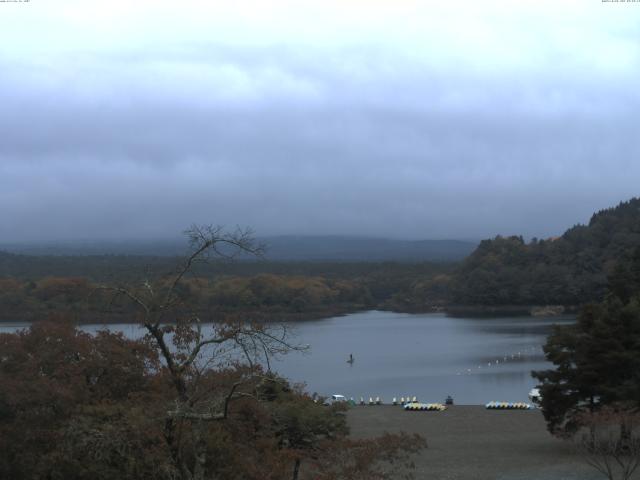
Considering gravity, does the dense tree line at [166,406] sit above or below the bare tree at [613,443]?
above

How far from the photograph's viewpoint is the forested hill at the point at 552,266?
8638 centimetres

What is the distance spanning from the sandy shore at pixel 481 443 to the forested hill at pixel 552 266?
196 ft

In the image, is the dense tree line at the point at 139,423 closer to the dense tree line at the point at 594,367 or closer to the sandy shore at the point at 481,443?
the sandy shore at the point at 481,443

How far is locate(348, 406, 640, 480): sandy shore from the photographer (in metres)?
17.4

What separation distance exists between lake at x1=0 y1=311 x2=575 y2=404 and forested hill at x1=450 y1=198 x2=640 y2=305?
9.31m

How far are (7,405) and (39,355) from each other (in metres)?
1.75

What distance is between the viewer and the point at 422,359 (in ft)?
162

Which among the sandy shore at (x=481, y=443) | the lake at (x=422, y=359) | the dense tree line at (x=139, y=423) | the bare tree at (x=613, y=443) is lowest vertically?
the lake at (x=422, y=359)

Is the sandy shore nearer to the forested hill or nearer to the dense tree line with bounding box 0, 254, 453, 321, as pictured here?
the dense tree line with bounding box 0, 254, 453, 321

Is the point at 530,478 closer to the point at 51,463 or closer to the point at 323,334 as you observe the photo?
the point at 51,463

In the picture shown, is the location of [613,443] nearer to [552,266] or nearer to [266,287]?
[266,287]

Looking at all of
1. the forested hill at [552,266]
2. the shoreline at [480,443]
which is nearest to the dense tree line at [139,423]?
the shoreline at [480,443]

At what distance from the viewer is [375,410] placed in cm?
2947

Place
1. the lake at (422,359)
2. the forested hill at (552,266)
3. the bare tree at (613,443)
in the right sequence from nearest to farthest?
the bare tree at (613,443), the lake at (422,359), the forested hill at (552,266)
